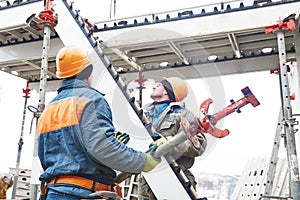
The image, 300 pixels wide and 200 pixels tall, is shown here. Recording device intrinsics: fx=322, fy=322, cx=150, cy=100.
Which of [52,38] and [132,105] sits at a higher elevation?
[52,38]

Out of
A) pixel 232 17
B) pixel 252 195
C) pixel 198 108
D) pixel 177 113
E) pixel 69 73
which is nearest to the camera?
pixel 69 73

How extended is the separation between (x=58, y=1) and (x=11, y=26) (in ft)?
2.52

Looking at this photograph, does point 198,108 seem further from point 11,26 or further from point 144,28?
point 11,26

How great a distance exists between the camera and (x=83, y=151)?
5.24 feet

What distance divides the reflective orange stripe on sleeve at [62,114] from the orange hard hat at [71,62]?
20cm

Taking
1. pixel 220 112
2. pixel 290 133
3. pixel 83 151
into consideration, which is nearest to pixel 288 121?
pixel 290 133

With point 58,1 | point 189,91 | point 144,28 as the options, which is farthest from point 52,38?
point 189,91

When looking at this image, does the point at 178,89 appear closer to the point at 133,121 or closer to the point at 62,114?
the point at 133,121

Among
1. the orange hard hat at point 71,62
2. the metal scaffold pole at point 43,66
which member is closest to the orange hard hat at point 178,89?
the metal scaffold pole at point 43,66

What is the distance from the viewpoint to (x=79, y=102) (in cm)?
162

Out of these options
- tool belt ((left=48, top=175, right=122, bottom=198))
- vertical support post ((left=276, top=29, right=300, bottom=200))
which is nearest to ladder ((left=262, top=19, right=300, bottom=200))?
vertical support post ((left=276, top=29, right=300, bottom=200))

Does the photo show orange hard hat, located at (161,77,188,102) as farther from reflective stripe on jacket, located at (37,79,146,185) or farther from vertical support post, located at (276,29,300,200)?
reflective stripe on jacket, located at (37,79,146,185)

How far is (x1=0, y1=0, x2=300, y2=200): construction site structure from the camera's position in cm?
271

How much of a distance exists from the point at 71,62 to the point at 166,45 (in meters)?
2.40
